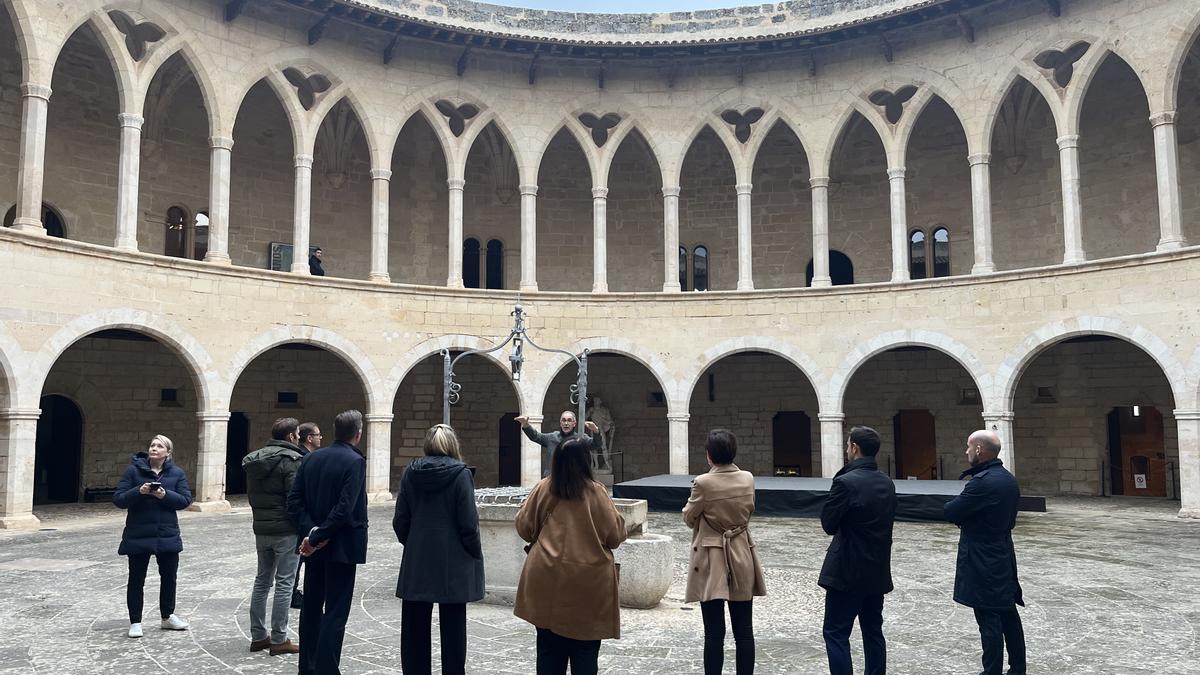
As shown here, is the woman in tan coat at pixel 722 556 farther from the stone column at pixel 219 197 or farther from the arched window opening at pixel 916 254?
the arched window opening at pixel 916 254

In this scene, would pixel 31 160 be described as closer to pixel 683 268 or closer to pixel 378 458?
pixel 378 458

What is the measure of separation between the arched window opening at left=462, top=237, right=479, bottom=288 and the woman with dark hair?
Answer: 19591mm

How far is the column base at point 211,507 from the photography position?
652 inches

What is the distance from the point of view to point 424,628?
16.7 ft

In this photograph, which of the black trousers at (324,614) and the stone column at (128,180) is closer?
the black trousers at (324,614)

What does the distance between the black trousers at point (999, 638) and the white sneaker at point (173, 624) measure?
5.74 meters

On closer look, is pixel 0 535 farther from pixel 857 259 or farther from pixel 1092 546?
pixel 857 259

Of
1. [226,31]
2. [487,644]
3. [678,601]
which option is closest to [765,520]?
[678,601]

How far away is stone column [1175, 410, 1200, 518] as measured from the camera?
15.9 meters

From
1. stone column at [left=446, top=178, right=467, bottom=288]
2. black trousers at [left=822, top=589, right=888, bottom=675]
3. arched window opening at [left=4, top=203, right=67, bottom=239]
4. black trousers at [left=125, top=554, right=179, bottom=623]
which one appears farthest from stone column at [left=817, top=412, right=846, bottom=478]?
arched window opening at [left=4, top=203, right=67, bottom=239]

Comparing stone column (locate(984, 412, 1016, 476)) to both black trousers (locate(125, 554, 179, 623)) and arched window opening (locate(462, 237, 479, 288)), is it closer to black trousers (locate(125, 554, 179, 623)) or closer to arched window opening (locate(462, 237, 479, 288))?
arched window opening (locate(462, 237, 479, 288))

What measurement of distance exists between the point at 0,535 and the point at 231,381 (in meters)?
4.81

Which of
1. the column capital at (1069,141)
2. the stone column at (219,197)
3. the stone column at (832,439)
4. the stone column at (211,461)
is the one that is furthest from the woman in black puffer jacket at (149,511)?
the column capital at (1069,141)

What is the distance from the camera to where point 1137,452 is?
811 inches
